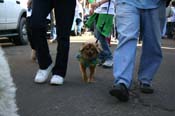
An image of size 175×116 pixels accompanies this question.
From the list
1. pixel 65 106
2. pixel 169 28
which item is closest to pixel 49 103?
→ pixel 65 106

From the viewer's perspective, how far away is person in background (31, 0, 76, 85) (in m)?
6.16

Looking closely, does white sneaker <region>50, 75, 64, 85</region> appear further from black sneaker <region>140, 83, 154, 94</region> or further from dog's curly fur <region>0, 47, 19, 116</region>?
dog's curly fur <region>0, 47, 19, 116</region>

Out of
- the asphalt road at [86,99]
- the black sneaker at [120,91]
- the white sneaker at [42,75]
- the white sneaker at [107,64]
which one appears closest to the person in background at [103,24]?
the white sneaker at [107,64]

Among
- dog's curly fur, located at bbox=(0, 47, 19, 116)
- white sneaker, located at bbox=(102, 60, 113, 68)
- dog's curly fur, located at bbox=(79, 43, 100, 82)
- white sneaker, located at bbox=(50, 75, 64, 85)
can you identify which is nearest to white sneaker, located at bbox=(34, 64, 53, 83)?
white sneaker, located at bbox=(50, 75, 64, 85)

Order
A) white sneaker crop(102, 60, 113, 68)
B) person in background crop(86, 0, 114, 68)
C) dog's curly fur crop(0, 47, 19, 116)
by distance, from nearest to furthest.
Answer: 1. dog's curly fur crop(0, 47, 19, 116)
2. person in background crop(86, 0, 114, 68)
3. white sneaker crop(102, 60, 113, 68)

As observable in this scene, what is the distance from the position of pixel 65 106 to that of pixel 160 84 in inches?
83.0

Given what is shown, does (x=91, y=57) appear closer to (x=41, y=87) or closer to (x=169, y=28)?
(x=41, y=87)

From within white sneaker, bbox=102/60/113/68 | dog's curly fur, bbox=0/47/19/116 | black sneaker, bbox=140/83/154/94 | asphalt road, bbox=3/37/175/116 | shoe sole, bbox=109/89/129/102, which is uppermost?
dog's curly fur, bbox=0/47/19/116

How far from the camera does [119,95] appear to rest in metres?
5.29

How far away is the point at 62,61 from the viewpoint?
21.2 ft

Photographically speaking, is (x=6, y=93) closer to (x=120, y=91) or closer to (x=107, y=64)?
(x=120, y=91)

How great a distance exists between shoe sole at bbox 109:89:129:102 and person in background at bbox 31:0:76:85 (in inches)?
51.0

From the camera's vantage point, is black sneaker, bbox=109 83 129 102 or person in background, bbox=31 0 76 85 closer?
black sneaker, bbox=109 83 129 102

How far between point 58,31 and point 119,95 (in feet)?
4.96
